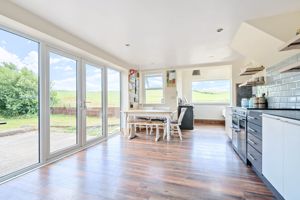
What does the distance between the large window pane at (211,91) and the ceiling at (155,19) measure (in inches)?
140

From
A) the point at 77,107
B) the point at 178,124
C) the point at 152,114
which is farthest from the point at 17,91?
the point at 178,124

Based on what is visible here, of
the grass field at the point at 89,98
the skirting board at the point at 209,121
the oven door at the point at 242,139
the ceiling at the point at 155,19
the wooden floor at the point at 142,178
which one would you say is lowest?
the wooden floor at the point at 142,178

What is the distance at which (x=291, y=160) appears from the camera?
143 cm

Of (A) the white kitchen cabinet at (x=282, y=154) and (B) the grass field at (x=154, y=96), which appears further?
(B) the grass field at (x=154, y=96)

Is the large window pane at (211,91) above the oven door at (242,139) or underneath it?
above

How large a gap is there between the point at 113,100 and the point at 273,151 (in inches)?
168

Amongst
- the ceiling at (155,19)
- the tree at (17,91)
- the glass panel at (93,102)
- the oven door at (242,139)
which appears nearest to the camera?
the ceiling at (155,19)

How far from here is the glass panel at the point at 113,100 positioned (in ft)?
15.9

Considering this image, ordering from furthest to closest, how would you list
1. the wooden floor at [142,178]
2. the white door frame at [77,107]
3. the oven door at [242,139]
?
1. the white door frame at [77,107]
2. the oven door at [242,139]
3. the wooden floor at [142,178]

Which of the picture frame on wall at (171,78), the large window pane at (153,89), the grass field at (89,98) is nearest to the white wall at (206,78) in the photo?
the picture frame on wall at (171,78)

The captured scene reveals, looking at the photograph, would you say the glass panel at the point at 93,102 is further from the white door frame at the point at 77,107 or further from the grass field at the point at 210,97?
the grass field at the point at 210,97

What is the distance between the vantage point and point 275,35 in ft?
8.14

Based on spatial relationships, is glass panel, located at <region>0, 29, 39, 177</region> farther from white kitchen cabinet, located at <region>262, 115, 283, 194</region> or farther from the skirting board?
the skirting board

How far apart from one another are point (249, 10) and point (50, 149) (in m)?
3.91
